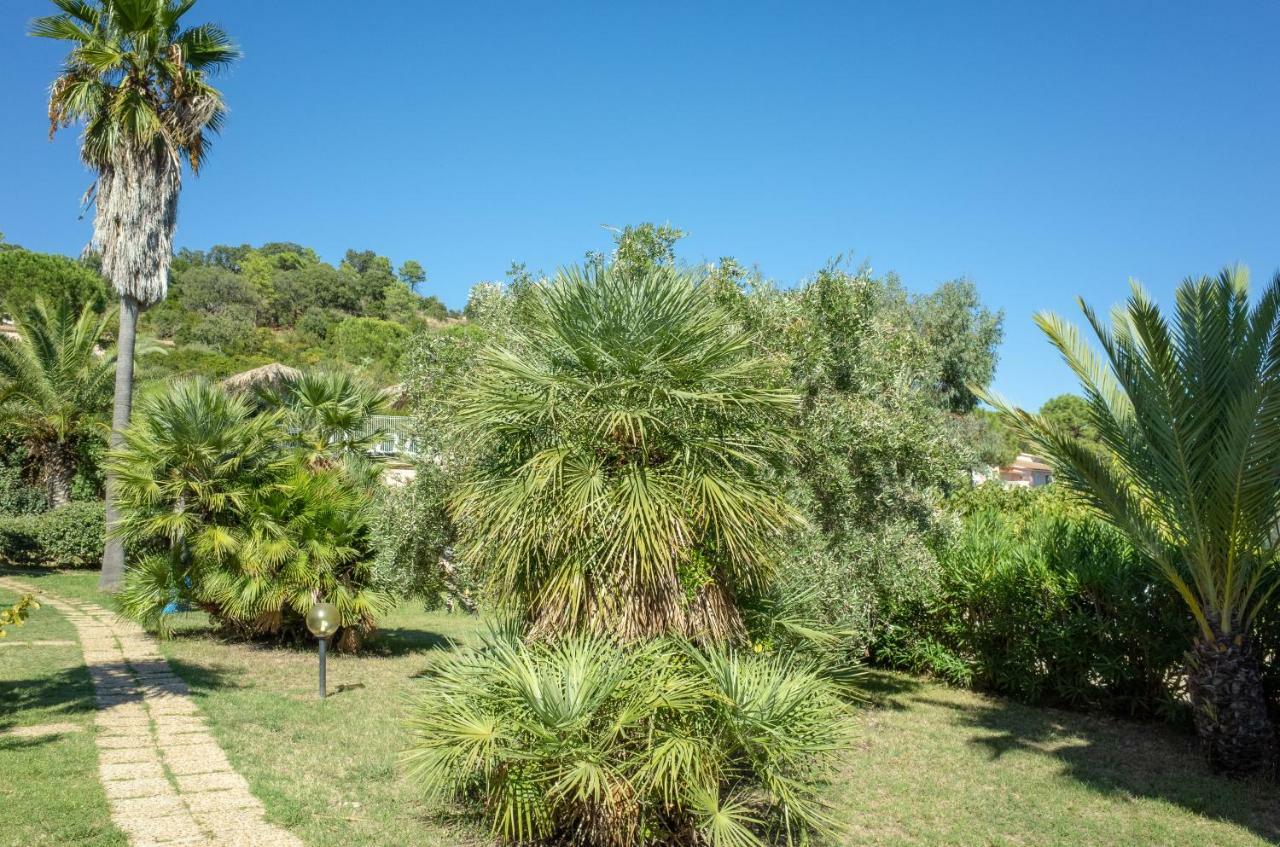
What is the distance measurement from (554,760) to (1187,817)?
5.31 m

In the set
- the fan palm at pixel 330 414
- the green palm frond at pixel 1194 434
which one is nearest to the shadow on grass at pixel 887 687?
the green palm frond at pixel 1194 434

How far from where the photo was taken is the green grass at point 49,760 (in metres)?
4.93

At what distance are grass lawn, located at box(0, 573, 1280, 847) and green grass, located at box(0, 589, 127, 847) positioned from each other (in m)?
0.03

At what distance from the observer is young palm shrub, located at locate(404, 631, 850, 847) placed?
15.7 feet

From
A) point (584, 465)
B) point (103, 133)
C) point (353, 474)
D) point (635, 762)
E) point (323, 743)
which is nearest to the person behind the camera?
point (635, 762)

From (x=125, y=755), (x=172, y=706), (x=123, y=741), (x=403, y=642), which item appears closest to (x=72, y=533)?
(x=403, y=642)

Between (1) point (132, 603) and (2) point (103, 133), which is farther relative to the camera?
(2) point (103, 133)

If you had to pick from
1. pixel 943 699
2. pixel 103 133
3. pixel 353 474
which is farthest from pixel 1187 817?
pixel 103 133

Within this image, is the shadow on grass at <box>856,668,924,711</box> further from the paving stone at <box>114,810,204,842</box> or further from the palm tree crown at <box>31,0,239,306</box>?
the palm tree crown at <box>31,0,239,306</box>

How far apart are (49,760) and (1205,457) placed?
31.9 ft

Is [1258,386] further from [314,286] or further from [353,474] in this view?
[314,286]

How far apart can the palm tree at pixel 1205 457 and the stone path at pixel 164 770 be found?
7101 mm

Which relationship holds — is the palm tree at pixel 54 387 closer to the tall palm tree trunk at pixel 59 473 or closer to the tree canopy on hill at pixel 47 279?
the tall palm tree trunk at pixel 59 473

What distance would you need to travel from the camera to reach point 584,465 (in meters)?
5.63
